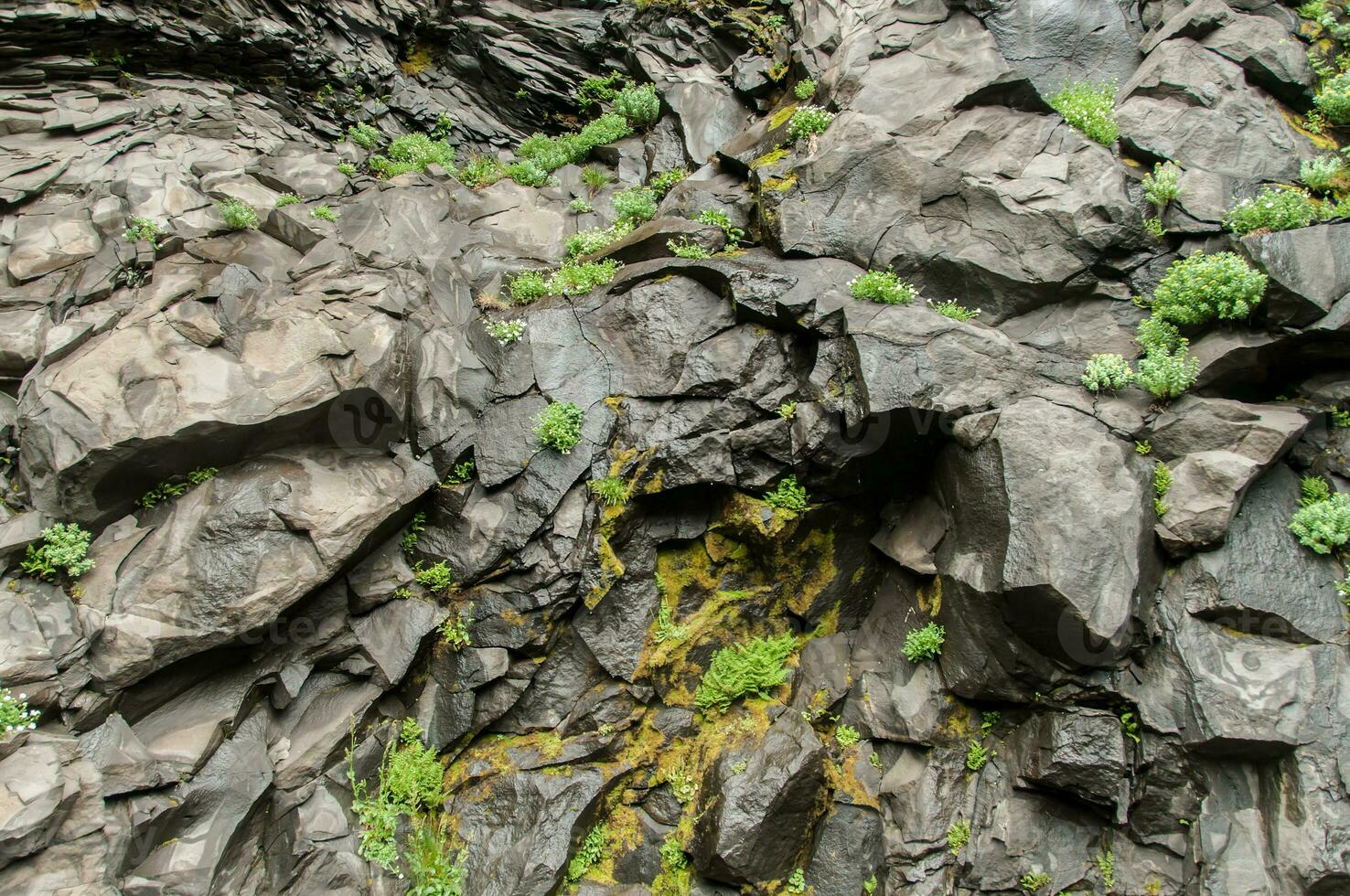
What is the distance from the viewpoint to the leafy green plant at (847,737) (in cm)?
910

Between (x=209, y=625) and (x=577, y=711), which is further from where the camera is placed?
(x=577, y=711)

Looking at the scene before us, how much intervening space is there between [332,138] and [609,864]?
626 inches

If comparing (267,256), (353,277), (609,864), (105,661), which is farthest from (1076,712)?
(267,256)

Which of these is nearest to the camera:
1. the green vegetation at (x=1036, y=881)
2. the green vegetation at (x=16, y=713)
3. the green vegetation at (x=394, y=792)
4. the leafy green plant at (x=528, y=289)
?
the green vegetation at (x=16, y=713)

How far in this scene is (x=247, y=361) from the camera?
909 cm

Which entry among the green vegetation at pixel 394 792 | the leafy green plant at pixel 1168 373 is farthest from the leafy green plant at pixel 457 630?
the leafy green plant at pixel 1168 373

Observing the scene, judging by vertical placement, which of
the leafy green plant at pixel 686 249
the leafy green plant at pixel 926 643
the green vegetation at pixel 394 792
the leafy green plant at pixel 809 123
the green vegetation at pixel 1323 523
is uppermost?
the leafy green plant at pixel 809 123

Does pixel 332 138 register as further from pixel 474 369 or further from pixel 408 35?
pixel 474 369

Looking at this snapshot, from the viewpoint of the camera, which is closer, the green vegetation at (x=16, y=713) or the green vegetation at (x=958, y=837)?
the green vegetation at (x=16, y=713)

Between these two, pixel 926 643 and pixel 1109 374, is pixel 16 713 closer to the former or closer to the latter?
pixel 926 643

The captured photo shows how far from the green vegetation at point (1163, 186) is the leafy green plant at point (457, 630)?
36.4ft

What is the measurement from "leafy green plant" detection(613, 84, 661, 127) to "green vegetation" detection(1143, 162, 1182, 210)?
33.5 feet

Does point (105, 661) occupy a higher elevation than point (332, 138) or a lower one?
lower

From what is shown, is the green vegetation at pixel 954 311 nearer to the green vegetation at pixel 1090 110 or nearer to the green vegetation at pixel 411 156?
the green vegetation at pixel 1090 110
